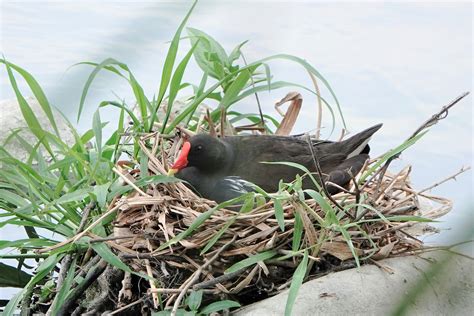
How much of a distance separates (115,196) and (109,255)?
0.26 m

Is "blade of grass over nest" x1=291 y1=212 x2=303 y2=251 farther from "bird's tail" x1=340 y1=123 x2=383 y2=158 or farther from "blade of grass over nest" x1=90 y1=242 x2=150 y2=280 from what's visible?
"bird's tail" x1=340 y1=123 x2=383 y2=158

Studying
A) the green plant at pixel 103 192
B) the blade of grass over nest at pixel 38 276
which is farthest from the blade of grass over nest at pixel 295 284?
the blade of grass over nest at pixel 38 276

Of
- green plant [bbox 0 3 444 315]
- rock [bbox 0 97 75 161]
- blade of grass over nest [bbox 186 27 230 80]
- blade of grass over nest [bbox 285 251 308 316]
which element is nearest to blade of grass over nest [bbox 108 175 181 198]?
green plant [bbox 0 3 444 315]

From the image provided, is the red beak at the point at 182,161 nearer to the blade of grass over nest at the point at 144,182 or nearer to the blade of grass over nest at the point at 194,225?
the blade of grass over nest at the point at 144,182

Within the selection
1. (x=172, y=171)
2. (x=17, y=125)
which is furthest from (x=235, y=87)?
(x=17, y=125)

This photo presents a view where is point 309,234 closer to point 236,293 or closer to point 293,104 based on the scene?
point 236,293

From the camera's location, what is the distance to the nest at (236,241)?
1.81 meters

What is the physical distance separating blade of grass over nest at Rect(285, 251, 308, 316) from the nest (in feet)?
0.22

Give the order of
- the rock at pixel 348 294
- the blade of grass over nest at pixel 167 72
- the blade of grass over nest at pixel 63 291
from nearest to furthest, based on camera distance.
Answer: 1. the rock at pixel 348 294
2. the blade of grass over nest at pixel 63 291
3. the blade of grass over nest at pixel 167 72

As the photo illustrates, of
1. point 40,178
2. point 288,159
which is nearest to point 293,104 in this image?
point 288,159

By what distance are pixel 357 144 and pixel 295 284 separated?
82 cm

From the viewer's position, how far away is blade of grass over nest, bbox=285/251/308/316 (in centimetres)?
157

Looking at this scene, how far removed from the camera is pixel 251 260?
5.79 feet

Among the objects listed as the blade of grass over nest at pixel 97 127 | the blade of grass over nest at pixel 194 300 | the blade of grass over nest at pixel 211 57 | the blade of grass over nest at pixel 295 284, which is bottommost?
the blade of grass over nest at pixel 194 300
